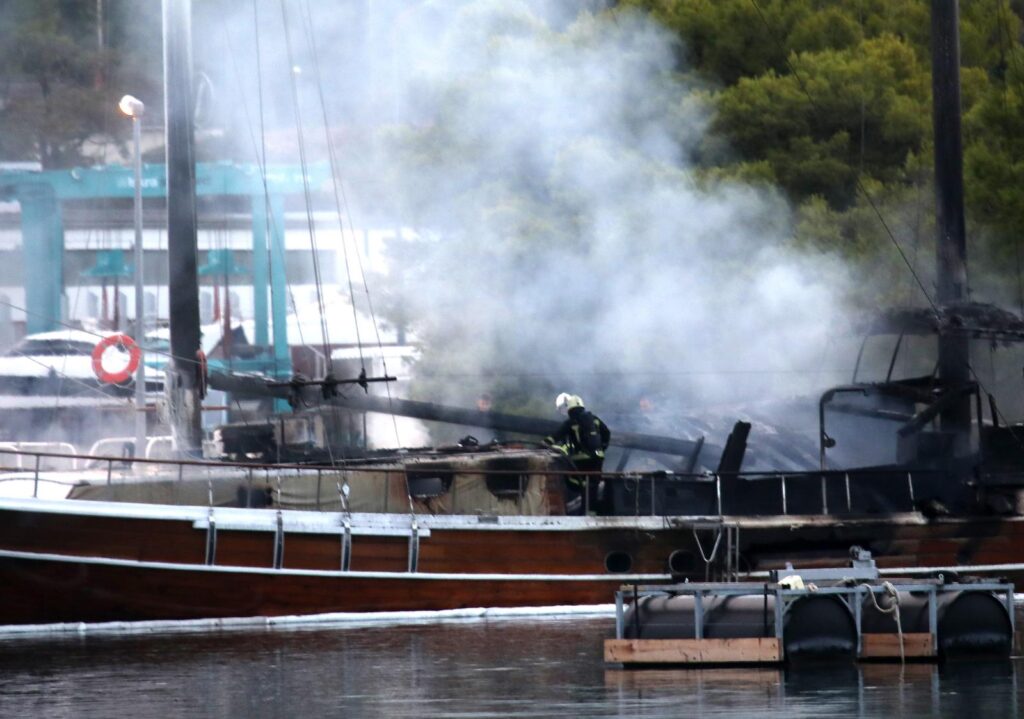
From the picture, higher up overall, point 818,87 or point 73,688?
point 818,87

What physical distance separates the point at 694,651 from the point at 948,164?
1153 centimetres

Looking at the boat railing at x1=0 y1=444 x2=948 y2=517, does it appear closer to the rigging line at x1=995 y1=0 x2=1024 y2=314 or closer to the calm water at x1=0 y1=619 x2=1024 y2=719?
the calm water at x1=0 y1=619 x2=1024 y2=719

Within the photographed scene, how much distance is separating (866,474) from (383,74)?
20.7m

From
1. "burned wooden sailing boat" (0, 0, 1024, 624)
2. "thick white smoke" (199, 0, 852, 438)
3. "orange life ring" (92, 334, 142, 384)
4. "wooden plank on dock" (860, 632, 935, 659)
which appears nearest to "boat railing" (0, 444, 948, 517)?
"burned wooden sailing boat" (0, 0, 1024, 624)

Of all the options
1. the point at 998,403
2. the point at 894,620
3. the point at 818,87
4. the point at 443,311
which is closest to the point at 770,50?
the point at 818,87

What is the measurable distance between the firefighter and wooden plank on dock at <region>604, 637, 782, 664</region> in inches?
233

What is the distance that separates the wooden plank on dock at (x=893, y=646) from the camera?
16.6 meters

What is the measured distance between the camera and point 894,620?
1684 centimetres

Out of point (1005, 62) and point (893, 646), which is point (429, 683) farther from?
point (1005, 62)

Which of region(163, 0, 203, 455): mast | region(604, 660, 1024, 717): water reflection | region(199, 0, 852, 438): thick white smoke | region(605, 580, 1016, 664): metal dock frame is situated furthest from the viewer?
region(199, 0, 852, 438): thick white smoke

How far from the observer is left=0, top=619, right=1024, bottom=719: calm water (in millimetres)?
13812

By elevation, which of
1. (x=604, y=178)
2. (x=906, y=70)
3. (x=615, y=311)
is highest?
(x=906, y=70)

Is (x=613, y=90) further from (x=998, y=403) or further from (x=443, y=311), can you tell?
(x=998, y=403)

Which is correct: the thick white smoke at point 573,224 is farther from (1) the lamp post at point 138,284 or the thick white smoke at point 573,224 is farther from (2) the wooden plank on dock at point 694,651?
(2) the wooden plank on dock at point 694,651
